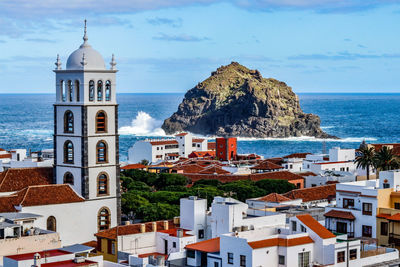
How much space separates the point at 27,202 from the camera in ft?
162

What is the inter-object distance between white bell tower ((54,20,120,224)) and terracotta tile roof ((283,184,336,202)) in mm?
17685

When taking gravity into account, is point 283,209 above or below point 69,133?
below

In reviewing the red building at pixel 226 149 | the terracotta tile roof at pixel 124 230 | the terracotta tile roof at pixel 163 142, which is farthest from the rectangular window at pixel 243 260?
the red building at pixel 226 149

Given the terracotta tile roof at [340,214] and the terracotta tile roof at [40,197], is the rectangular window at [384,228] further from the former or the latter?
the terracotta tile roof at [40,197]

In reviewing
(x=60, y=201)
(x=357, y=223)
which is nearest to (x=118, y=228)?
(x=60, y=201)

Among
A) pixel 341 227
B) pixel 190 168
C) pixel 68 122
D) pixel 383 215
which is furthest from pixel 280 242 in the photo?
pixel 190 168

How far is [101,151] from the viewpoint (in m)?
53.6

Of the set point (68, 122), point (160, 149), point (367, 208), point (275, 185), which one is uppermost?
point (68, 122)

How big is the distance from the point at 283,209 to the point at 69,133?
15.0 meters

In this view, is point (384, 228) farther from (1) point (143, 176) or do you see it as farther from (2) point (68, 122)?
(1) point (143, 176)

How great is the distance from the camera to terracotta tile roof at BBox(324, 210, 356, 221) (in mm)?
46800

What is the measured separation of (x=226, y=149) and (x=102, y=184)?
291 feet

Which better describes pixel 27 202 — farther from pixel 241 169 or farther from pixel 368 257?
pixel 241 169

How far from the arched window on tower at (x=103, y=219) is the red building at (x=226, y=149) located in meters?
87.5
